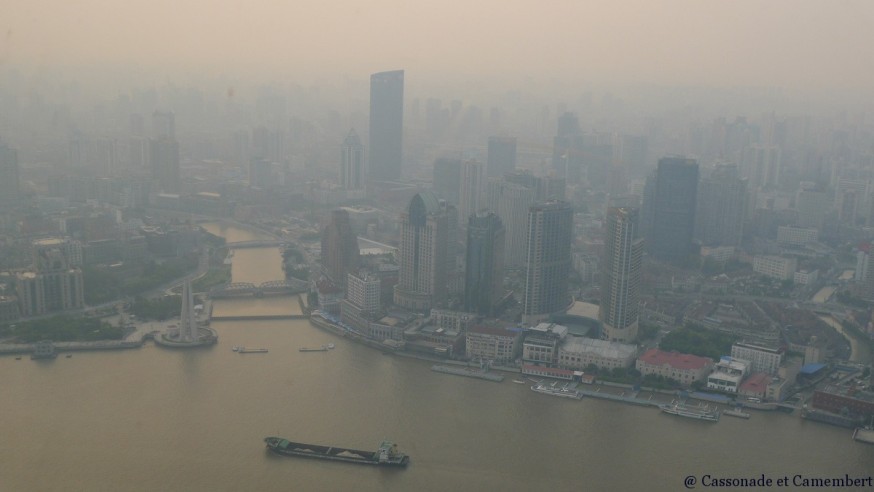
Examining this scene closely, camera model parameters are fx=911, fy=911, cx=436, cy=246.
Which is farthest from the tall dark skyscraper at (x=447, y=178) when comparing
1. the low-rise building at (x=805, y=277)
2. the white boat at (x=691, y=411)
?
the white boat at (x=691, y=411)

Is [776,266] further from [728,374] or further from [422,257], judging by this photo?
[422,257]

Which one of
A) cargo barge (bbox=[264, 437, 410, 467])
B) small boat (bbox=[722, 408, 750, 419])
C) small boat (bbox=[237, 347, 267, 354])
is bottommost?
cargo barge (bbox=[264, 437, 410, 467])

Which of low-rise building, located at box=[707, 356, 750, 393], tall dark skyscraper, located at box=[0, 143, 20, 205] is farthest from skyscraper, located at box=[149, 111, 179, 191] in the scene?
low-rise building, located at box=[707, 356, 750, 393]

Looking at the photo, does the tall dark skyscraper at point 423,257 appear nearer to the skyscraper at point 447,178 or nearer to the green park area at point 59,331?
the green park area at point 59,331

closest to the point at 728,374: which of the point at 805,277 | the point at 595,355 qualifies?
the point at 595,355

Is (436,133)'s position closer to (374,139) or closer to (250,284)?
(374,139)

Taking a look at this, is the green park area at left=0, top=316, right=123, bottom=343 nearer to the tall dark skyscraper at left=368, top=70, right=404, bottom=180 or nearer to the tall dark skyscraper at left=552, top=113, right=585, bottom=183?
the tall dark skyscraper at left=368, top=70, right=404, bottom=180

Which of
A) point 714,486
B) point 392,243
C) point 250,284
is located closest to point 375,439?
point 714,486
